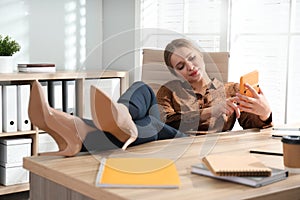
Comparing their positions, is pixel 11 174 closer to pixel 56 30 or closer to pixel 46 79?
pixel 46 79

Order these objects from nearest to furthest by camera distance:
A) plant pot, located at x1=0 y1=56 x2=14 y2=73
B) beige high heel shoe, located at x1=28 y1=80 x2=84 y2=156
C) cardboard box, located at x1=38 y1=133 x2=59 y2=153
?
beige high heel shoe, located at x1=28 y1=80 x2=84 y2=156
plant pot, located at x1=0 y1=56 x2=14 y2=73
cardboard box, located at x1=38 y1=133 x2=59 y2=153

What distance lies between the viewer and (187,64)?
9.14 ft

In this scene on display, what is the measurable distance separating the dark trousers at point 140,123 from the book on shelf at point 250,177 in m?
0.40

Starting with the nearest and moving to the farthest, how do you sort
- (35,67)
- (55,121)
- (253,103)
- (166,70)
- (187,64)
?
(55,121) → (253,103) → (187,64) → (166,70) → (35,67)

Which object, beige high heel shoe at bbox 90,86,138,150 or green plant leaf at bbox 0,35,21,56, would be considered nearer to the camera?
beige high heel shoe at bbox 90,86,138,150

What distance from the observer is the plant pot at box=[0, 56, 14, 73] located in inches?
149

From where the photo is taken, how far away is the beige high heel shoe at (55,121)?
183cm

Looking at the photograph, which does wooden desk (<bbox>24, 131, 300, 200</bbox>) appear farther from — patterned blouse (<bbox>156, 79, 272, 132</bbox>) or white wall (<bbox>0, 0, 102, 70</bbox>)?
white wall (<bbox>0, 0, 102, 70</bbox>)

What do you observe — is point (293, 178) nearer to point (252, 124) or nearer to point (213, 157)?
point (213, 157)

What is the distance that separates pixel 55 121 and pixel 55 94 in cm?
213

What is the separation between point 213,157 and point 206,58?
161cm

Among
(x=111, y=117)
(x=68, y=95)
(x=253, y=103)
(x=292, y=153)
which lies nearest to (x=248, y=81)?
(x=253, y=103)

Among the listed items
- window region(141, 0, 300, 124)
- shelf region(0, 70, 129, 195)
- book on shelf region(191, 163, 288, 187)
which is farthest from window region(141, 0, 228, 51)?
book on shelf region(191, 163, 288, 187)

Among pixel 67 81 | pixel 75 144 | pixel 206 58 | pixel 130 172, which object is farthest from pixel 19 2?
pixel 130 172
